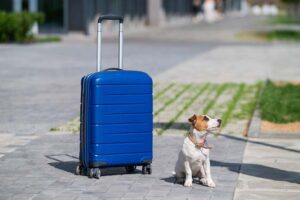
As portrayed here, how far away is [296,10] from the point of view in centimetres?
10056

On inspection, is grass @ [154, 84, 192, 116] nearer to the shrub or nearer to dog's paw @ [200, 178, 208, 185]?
dog's paw @ [200, 178, 208, 185]

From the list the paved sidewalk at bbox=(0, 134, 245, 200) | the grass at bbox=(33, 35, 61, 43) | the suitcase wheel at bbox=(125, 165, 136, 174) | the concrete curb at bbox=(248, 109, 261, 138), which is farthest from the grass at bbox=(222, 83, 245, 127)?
the grass at bbox=(33, 35, 61, 43)

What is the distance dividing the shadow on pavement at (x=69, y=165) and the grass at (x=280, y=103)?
437 cm

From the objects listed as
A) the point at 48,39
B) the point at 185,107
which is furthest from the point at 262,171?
the point at 48,39

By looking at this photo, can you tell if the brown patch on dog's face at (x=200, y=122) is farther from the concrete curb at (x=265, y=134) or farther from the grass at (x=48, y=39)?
the grass at (x=48, y=39)

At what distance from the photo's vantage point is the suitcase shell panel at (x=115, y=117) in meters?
9.27

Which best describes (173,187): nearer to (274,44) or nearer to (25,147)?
(25,147)

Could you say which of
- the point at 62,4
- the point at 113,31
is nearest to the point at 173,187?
the point at 62,4

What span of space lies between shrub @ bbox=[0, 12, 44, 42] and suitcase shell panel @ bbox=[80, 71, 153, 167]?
23.6 m

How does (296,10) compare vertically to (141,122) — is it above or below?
below

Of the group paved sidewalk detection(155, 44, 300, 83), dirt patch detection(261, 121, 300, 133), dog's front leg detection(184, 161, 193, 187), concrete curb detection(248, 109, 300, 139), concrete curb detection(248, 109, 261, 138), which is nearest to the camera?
dog's front leg detection(184, 161, 193, 187)

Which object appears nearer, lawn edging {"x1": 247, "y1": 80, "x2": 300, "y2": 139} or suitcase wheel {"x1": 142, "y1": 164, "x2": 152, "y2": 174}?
suitcase wheel {"x1": 142, "y1": 164, "x2": 152, "y2": 174}

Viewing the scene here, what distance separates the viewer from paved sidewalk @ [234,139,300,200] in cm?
884

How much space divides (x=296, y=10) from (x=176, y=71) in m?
79.2
